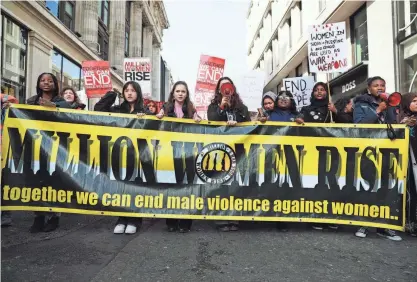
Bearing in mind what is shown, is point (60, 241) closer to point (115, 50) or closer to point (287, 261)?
point (287, 261)

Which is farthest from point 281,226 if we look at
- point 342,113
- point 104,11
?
point 104,11

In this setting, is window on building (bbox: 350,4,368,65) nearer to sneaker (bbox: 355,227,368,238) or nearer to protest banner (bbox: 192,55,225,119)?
protest banner (bbox: 192,55,225,119)

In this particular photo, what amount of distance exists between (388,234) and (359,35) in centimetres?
1119

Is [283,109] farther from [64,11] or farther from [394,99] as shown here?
[64,11]

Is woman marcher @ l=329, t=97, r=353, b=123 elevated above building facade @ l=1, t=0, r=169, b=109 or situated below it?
below

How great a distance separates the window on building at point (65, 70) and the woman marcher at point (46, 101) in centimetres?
1087

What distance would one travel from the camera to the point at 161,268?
2816mm

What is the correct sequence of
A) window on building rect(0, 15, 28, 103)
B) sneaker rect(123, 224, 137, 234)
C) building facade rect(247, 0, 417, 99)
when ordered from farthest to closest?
window on building rect(0, 15, 28, 103), building facade rect(247, 0, 417, 99), sneaker rect(123, 224, 137, 234)

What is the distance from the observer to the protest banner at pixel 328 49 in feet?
22.1

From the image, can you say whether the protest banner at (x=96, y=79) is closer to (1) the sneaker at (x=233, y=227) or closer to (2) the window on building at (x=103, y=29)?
(1) the sneaker at (x=233, y=227)

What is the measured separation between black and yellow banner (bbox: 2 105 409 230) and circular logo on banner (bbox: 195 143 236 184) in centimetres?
1

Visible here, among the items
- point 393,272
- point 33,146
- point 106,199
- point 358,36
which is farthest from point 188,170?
point 358,36

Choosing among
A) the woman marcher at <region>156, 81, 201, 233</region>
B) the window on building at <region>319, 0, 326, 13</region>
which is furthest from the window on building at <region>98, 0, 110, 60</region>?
the woman marcher at <region>156, 81, 201, 233</region>

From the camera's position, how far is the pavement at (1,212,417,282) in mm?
2705
